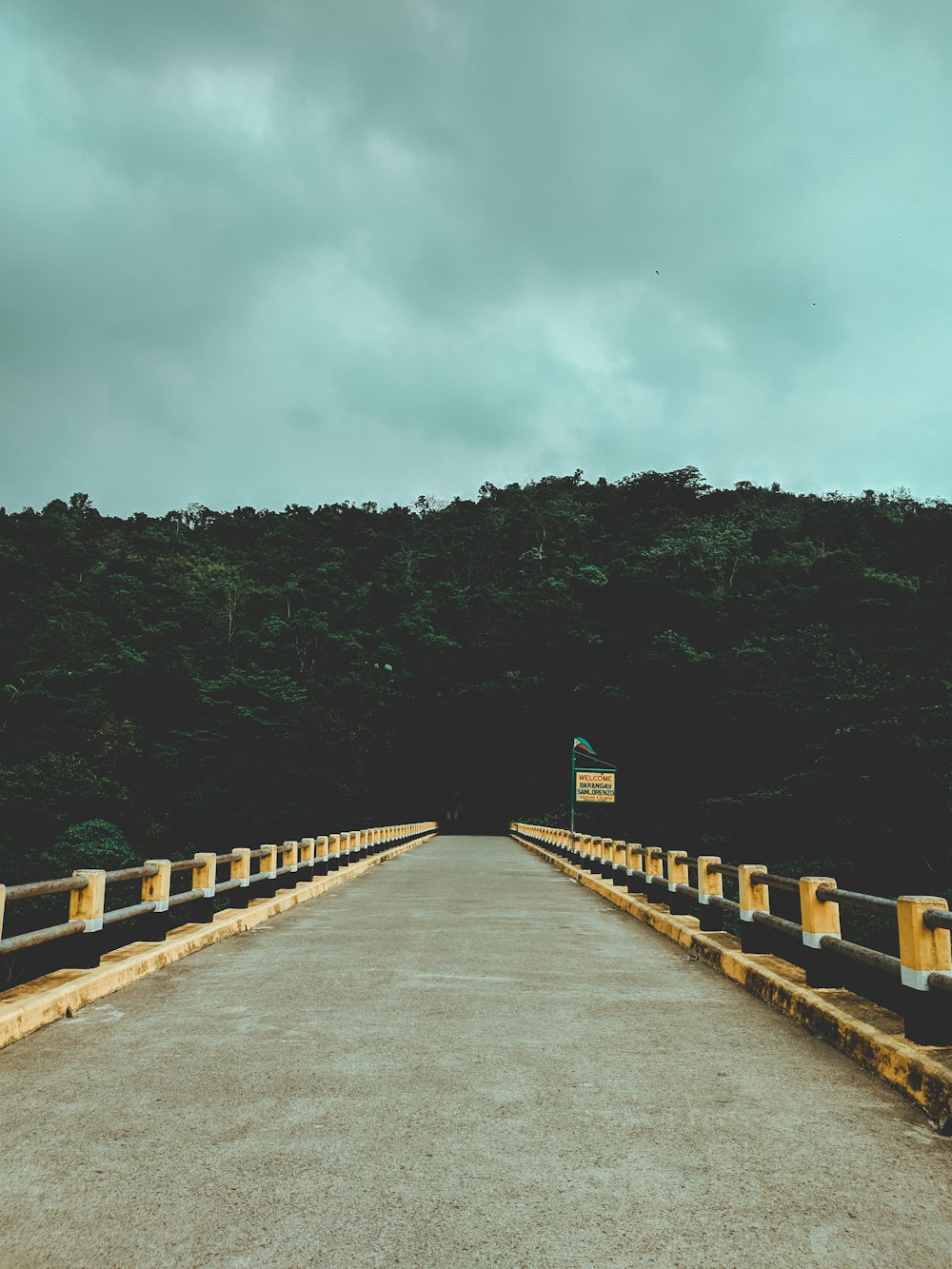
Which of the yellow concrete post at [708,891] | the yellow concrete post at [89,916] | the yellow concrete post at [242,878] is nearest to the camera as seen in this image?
the yellow concrete post at [89,916]

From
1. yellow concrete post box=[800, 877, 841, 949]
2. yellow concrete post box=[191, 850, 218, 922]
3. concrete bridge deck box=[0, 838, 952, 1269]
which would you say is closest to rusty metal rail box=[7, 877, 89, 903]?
concrete bridge deck box=[0, 838, 952, 1269]

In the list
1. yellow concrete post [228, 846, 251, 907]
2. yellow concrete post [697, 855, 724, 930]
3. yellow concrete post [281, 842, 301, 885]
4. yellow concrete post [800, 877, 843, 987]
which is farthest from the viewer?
yellow concrete post [281, 842, 301, 885]

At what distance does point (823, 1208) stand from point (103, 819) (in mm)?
58622

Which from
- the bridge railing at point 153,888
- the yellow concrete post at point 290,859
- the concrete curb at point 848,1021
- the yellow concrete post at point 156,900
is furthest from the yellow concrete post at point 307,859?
the concrete curb at point 848,1021

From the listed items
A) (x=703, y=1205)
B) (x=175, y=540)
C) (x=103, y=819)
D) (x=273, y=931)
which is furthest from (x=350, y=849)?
(x=175, y=540)

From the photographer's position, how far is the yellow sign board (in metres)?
28.4

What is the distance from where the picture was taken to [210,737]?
257ft

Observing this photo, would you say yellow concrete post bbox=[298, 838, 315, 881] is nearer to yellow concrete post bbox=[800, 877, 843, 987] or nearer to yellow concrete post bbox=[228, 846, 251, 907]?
yellow concrete post bbox=[228, 846, 251, 907]

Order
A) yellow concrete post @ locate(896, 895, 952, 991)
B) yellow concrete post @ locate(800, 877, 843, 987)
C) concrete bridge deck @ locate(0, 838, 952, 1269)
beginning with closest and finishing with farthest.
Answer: concrete bridge deck @ locate(0, 838, 952, 1269) → yellow concrete post @ locate(896, 895, 952, 991) → yellow concrete post @ locate(800, 877, 843, 987)

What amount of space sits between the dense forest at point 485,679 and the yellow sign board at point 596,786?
1832 centimetres

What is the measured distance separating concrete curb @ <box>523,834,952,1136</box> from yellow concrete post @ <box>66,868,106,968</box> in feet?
16.5

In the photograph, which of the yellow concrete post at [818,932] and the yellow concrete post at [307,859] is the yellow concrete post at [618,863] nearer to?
the yellow concrete post at [307,859]

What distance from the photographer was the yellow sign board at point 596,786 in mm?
28422

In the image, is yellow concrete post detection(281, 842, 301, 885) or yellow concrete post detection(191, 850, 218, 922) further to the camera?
yellow concrete post detection(281, 842, 301, 885)
